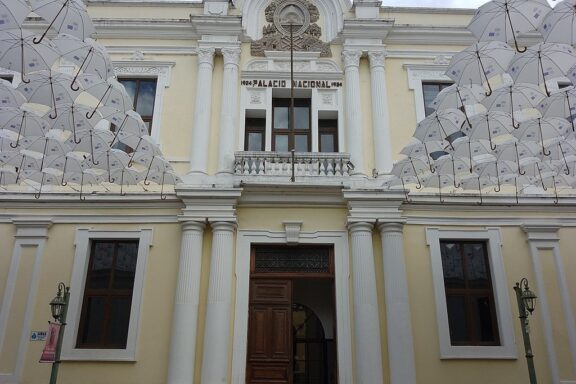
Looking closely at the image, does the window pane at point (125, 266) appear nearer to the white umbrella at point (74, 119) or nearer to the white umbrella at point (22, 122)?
the white umbrella at point (74, 119)

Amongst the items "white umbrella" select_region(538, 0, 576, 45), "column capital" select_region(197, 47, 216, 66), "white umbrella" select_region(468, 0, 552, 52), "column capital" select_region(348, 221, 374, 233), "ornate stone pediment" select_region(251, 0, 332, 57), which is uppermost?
"ornate stone pediment" select_region(251, 0, 332, 57)

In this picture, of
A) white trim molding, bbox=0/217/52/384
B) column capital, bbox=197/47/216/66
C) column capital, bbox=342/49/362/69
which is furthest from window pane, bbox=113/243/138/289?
column capital, bbox=342/49/362/69

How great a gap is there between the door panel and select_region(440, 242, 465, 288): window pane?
343cm

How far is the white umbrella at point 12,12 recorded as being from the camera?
19.6ft

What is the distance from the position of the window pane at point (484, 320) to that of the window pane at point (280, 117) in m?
5.92

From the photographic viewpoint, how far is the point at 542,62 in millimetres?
7051

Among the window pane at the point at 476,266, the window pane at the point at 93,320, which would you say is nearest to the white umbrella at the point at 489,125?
the window pane at the point at 476,266

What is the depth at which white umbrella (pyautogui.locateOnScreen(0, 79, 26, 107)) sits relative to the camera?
7.39 m

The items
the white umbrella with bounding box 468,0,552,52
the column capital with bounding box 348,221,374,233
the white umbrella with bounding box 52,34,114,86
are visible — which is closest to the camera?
the white umbrella with bounding box 468,0,552,52

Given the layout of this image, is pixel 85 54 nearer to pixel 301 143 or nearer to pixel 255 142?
pixel 255 142

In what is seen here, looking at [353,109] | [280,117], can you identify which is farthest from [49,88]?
[353,109]

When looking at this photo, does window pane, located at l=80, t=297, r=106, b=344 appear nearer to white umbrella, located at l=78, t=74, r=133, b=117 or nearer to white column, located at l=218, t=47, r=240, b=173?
white column, located at l=218, t=47, r=240, b=173

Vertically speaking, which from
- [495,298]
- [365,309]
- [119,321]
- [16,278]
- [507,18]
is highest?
[507,18]

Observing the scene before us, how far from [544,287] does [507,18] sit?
6.27 metres
